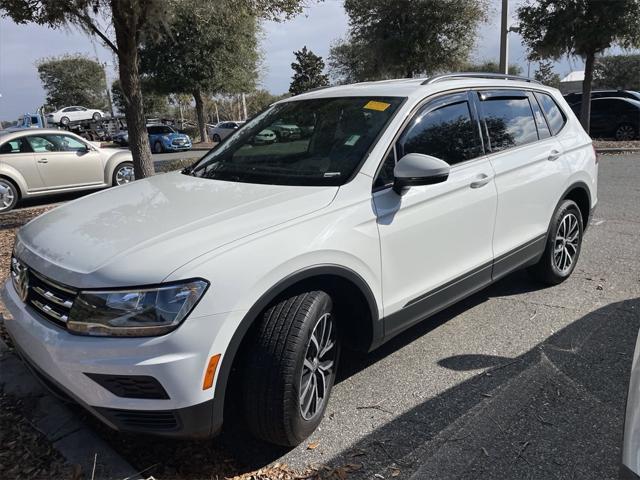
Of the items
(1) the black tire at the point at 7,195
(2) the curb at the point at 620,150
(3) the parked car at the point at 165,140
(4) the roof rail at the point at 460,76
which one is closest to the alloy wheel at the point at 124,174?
(1) the black tire at the point at 7,195

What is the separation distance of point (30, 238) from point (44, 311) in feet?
1.90

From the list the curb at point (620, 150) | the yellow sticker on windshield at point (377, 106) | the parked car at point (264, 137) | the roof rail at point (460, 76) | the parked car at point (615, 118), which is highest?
the roof rail at point (460, 76)

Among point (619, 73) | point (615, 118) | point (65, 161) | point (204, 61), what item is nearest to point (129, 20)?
point (65, 161)

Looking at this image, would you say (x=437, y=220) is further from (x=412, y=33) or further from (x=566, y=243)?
(x=412, y=33)

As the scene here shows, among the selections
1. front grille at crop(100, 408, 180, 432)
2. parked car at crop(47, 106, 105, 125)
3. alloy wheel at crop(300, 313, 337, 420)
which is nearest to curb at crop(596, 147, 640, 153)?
alloy wheel at crop(300, 313, 337, 420)

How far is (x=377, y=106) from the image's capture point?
3400mm

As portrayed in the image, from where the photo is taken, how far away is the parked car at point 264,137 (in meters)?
3.74

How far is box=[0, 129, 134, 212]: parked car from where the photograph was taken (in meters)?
10.4

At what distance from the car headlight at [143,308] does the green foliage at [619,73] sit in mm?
61579

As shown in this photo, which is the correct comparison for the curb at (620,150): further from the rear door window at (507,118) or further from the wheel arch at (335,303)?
the wheel arch at (335,303)

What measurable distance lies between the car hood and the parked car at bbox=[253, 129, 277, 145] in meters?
0.57

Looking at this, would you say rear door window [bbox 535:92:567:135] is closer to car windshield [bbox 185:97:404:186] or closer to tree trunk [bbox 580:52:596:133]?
car windshield [bbox 185:97:404:186]

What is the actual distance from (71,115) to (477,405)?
47.4m

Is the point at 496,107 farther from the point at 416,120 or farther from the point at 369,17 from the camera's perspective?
the point at 369,17
